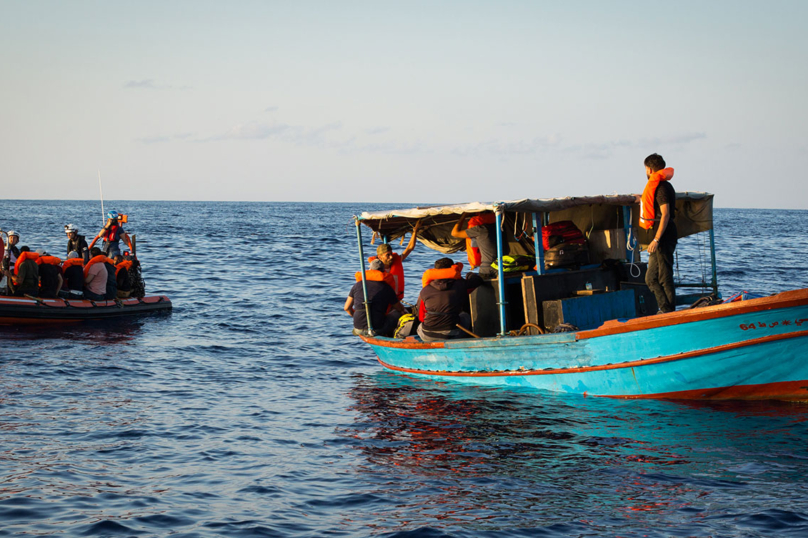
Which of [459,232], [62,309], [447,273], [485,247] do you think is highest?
[459,232]

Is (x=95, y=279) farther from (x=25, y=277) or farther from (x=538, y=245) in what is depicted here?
(x=538, y=245)

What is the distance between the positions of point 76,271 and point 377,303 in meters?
9.31

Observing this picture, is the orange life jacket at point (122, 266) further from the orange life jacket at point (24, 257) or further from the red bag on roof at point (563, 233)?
the red bag on roof at point (563, 233)

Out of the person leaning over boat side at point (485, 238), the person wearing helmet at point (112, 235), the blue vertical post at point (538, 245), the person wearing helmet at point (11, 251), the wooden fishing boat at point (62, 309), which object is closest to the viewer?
the blue vertical post at point (538, 245)

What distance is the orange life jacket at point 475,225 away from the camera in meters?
11.7

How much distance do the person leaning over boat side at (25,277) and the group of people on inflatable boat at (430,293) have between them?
8385 mm

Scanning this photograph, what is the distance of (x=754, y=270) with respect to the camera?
102ft

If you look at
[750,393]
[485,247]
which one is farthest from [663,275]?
[485,247]

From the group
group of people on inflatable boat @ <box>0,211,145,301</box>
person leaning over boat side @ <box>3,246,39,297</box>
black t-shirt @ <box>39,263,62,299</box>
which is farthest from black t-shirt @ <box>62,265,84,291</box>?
person leaning over boat side @ <box>3,246,39,297</box>

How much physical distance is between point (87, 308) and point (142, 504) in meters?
12.3

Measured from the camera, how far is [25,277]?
677 inches

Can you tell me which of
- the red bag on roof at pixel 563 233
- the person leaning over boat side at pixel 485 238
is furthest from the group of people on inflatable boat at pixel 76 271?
the red bag on roof at pixel 563 233

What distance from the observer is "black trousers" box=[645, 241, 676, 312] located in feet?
32.3

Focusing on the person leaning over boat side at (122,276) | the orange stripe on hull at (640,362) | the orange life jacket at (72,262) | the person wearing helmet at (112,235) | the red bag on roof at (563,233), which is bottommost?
the orange stripe on hull at (640,362)
